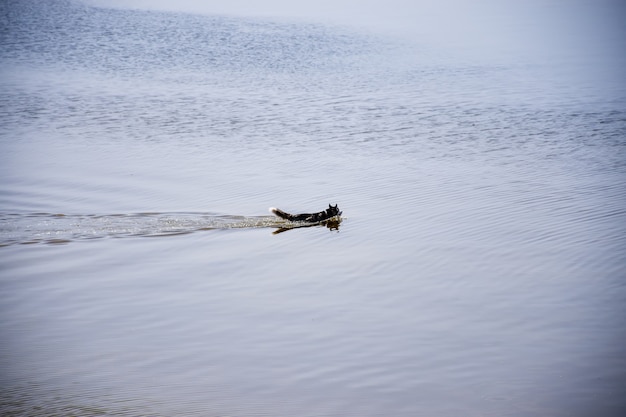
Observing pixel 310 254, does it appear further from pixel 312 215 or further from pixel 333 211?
pixel 333 211

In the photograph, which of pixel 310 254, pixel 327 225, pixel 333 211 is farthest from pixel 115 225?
pixel 333 211

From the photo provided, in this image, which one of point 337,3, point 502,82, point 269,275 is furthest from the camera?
point 337,3

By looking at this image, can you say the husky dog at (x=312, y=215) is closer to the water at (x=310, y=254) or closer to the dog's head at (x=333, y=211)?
the dog's head at (x=333, y=211)

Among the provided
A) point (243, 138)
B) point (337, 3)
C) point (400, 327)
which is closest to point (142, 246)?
point (400, 327)

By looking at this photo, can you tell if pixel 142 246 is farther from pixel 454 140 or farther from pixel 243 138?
pixel 454 140

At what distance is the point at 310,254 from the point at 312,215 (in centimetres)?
142

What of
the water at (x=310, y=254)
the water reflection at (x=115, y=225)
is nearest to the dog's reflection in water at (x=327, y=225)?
the water reflection at (x=115, y=225)

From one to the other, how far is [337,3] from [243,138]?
43828mm

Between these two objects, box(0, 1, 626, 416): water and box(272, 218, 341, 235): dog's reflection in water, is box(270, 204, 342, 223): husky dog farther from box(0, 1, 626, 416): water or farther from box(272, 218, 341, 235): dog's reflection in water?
box(0, 1, 626, 416): water

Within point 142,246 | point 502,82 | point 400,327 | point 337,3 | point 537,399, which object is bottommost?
point 537,399

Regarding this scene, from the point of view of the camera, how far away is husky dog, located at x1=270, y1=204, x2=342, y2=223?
521 inches

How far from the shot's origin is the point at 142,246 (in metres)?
12.3

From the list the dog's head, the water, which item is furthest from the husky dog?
→ the water

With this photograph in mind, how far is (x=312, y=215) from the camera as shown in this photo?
13.4 m
